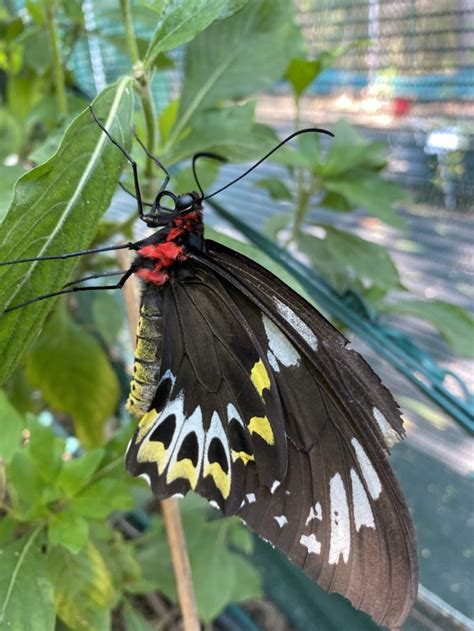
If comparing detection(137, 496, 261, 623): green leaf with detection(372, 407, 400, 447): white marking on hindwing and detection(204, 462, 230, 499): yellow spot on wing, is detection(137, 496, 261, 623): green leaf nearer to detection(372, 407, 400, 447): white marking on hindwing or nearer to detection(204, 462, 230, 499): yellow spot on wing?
detection(204, 462, 230, 499): yellow spot on wing

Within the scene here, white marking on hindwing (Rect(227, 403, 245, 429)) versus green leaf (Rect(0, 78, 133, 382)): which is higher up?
green leaf (Rect(0, 78, 133, 382))

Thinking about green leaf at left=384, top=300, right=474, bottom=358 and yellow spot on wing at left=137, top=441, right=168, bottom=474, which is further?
green leaf at left=384, top=300, right=474, bottom=358

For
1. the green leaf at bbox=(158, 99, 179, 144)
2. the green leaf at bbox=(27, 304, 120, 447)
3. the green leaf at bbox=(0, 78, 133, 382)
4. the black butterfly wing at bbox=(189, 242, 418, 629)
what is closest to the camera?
the green leaf at bbox=(0, 78, 133, 382)

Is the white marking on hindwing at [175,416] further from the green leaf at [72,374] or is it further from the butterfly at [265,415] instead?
the green leaf at [72,374]

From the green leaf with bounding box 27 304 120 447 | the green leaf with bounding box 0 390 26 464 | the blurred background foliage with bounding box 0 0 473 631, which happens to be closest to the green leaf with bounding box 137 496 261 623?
the blurred background foliage with bounding box 0 0 473 631

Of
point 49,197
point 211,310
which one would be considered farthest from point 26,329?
point 211,310
